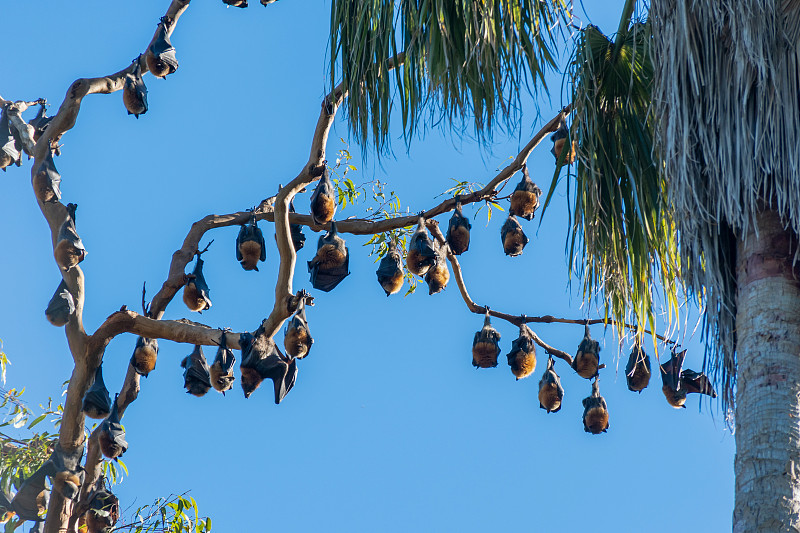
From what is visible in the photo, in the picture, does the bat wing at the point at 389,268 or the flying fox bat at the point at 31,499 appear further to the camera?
the bat wing at the point at 389,268

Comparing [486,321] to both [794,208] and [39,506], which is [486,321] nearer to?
[39,506]

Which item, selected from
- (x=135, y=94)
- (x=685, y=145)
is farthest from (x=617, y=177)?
(x=135, y=94)

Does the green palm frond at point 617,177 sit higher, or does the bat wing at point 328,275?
the bat wing at point 328,275

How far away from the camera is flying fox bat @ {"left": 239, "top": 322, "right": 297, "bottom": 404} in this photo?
5879mm

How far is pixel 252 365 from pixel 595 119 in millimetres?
3025

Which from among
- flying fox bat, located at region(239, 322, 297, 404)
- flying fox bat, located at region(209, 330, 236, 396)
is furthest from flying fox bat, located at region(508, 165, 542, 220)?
flying fox bat, located at region(209, 330, 236, 396)

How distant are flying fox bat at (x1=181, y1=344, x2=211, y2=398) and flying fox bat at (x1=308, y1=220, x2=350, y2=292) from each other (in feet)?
4.09

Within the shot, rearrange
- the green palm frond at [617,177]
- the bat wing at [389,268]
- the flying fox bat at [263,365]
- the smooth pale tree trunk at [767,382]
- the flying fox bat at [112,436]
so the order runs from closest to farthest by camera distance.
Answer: the smooth pale tree trunk at [767,382] → the green palm frond at [617,177] → the flying fox bat at [263,365] → the flying fox bat at [112,436] → the bat wing at [389,268]

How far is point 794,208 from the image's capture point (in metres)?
3.27

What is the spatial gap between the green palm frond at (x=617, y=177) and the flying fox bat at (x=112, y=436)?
350 cm

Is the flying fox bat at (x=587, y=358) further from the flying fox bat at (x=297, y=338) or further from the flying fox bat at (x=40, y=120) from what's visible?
the flying fox bat at (x=40, y=120)

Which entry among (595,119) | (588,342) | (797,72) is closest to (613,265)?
(595,119)

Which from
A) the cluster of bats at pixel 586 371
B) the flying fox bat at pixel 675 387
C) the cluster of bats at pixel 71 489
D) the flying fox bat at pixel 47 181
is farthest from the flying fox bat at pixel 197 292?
the flying fox bat at pixel 675 387

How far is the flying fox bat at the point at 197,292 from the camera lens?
23.6 feet
